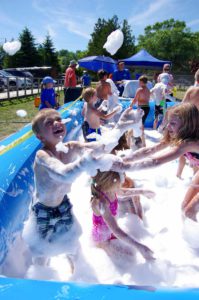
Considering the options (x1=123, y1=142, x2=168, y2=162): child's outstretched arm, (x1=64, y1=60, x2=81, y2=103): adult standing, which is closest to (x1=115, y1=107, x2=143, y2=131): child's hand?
(x1=123, y1=142, x2=168, y2=162): child's outstretched arm

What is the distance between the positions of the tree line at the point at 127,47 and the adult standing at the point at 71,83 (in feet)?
48.7

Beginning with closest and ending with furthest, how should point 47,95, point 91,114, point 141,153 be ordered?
1. point 141,153
2. point 91,114
3. point 47,95

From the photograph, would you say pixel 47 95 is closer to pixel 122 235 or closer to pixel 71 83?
pixel 71 83

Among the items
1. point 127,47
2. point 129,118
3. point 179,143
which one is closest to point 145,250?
point 179,143

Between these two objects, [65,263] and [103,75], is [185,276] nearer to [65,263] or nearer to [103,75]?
[65,263]

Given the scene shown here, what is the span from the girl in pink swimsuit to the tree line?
20792mm

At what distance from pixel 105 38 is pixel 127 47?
3.03 metres

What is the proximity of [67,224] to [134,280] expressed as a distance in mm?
637

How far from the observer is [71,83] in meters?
8.50

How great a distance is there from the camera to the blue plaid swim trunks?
6.26 feet

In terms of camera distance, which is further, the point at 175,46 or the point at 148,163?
the point at 175,46

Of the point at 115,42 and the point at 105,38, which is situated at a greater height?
the point at 105,38

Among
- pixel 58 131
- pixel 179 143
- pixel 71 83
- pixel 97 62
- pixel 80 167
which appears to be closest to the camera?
pixel 80 167

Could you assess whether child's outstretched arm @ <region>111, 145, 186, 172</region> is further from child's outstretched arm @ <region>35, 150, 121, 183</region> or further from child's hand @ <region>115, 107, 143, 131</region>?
child's hand @ <region>115, 107, 143, 131</region>
